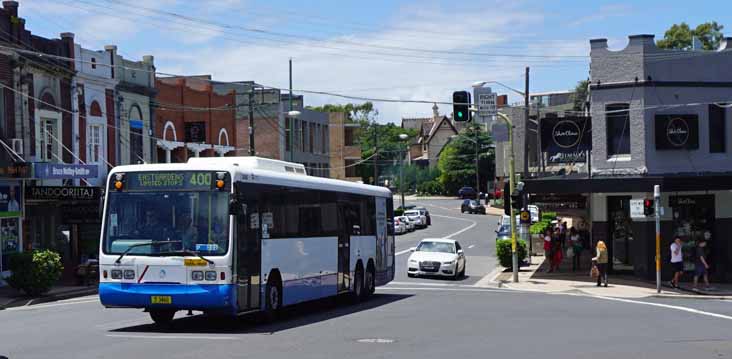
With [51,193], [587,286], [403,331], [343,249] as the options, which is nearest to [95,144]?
[51,193]

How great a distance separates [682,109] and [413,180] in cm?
9910

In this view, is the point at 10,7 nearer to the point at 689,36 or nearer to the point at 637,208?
the point at 637,208

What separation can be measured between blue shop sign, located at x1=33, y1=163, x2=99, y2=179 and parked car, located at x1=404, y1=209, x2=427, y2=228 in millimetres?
44981

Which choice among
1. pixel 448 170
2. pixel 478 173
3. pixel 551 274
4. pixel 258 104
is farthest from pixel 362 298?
pixel 448 170

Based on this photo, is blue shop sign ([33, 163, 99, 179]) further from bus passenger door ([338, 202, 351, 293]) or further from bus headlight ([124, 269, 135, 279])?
bus headlight ([124, 269, 135, 279])

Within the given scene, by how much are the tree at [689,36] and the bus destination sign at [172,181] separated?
55.5m

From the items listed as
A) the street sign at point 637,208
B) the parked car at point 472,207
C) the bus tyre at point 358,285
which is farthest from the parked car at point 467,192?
the bus tyre at point 358,285

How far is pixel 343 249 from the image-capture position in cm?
2441

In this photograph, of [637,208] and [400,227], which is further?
[400,227]

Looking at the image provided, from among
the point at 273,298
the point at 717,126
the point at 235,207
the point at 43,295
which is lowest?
the point at 43,295

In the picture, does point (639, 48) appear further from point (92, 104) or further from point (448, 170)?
point (448, 170)

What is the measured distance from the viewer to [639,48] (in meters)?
36.4

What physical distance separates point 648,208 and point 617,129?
5978 millimetres

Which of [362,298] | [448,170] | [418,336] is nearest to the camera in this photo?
[418,336]
